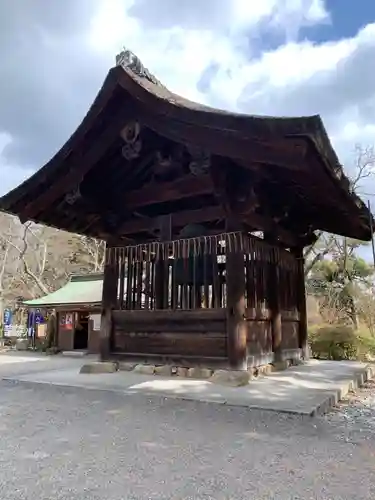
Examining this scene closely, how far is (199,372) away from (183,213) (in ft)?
7.70

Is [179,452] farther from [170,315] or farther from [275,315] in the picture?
[275,315]

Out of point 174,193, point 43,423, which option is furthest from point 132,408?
point 174,193

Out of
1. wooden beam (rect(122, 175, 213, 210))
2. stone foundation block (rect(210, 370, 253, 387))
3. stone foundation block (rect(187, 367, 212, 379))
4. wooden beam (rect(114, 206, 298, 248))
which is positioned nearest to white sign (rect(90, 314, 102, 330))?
wooden beam (rect(114, 206, 298, 248))

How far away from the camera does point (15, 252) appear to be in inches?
1093

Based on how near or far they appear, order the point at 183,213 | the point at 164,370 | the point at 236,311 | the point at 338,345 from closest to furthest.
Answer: the point at 236,311 < the point at 164,370 < the point at 183,213 < the point at 338,345

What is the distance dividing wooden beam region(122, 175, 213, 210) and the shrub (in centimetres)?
611

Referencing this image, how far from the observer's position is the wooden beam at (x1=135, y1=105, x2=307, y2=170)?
3.83 m

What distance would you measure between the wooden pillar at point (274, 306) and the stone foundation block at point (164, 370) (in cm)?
172

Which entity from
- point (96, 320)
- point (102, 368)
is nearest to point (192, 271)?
point (102, 368)

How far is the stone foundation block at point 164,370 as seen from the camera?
18.0 feet

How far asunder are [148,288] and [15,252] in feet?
80.0

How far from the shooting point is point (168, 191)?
5.93 meters

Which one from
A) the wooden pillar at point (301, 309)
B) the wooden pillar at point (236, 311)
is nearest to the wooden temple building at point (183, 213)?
the wooden pillar at point (236, 311)

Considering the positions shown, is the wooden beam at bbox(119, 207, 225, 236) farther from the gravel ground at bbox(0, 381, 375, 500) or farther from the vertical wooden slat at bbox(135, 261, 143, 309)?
the gravel ground at bbox(0, 381, 375, 500)
